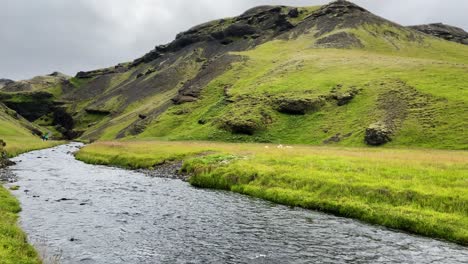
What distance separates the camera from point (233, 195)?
41.6 metres

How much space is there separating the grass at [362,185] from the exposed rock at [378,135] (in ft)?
92.8

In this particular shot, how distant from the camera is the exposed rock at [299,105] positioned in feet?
338

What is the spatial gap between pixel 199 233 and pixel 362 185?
1621 cm

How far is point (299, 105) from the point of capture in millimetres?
104250

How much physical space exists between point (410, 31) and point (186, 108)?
122688 millimetres

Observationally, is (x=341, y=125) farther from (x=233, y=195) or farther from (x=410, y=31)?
(x=410, y=31)

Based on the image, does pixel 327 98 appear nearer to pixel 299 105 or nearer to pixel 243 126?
pixel 299 105

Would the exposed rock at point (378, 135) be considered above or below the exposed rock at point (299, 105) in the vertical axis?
below

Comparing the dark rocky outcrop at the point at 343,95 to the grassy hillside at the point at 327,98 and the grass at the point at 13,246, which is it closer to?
the grassy hillside at the point at 327,98

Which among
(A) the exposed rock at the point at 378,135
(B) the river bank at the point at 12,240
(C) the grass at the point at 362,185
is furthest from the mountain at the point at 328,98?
(B) the river bank at the point at 12,240

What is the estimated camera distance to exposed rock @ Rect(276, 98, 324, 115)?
103m

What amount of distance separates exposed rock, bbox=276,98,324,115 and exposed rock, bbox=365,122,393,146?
1011 inches

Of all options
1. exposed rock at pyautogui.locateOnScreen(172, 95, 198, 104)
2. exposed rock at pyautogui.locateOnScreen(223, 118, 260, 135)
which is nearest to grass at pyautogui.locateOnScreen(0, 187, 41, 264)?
exposed rock at pyautogui.locateOnScreen(223, 118, 260, 135)

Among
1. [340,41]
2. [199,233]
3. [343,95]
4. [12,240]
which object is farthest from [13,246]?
[340,41]
